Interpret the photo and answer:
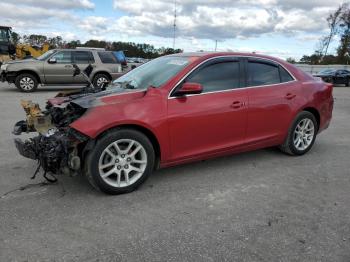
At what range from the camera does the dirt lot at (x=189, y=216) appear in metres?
3.10

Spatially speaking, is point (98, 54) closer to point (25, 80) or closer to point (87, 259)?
point (25, 80)

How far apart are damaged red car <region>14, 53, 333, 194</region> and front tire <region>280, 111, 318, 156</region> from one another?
0.02 metres

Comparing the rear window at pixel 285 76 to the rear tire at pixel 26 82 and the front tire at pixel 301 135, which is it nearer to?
the front tire at pixel 301 135

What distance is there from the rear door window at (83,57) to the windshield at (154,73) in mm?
10166

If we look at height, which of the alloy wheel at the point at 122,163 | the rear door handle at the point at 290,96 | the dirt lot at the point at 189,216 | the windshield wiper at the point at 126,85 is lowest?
the dirt lot at the point at 189,216

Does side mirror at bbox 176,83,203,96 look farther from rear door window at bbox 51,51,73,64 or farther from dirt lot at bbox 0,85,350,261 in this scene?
rear door window at bbox 51,51,73,64

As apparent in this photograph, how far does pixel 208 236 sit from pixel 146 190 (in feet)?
4.09

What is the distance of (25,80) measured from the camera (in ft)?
47.1

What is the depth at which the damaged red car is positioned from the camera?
13.1ft

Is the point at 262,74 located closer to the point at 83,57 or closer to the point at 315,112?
the point at 315,112

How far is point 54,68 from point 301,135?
443 inches

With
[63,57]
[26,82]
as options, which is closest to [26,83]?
[26,82]

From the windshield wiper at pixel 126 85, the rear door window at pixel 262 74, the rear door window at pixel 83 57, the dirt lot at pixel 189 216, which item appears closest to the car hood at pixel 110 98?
the windshield wiper at pixel 126 85

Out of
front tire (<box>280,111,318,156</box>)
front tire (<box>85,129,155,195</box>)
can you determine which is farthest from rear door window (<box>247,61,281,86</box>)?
front tire (<box>85,129,155,195</box>)
